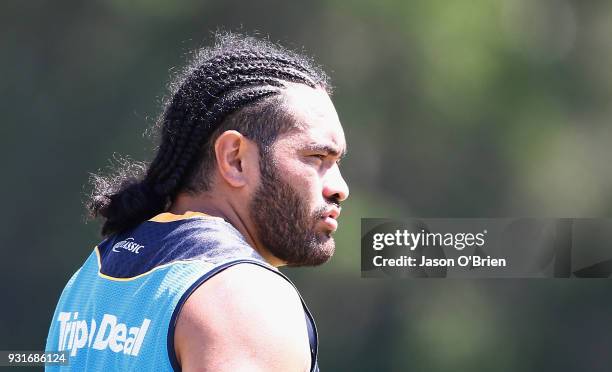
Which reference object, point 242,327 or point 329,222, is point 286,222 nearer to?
point 329,222

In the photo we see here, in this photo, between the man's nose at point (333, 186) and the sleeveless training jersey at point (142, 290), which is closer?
the sleeveless training jersey at point (142, 290)

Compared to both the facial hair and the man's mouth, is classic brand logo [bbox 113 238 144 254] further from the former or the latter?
the man's mouth

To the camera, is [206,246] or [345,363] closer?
[206,246]

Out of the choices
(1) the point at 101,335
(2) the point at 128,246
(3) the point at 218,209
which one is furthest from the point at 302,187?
(1) the point at 101,335

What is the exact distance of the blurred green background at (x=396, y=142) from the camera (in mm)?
8320

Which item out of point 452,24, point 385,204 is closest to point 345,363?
point 385,204

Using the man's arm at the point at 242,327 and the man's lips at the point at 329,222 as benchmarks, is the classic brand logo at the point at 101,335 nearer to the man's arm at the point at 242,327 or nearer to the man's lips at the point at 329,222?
the man's arm at the point at 242,327

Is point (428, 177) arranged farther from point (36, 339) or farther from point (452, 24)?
point (36, 339)

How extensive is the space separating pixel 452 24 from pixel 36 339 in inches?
175

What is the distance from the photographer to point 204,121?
1.82 metres

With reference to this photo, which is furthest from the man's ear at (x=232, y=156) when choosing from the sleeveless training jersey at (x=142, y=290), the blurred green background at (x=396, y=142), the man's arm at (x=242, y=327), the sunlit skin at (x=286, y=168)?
the blurred green background at (x=396, y=142)

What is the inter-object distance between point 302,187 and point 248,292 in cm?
39

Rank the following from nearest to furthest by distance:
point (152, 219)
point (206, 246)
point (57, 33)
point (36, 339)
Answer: point (206, 246), point (152, 219), point (36, 339), point (57, 33)

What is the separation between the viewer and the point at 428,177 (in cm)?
865
